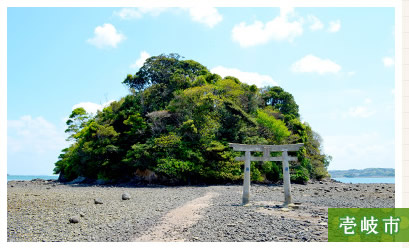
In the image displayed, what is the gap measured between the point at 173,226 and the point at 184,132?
17.4 m

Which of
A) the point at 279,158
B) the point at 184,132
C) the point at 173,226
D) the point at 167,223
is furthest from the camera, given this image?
the point at 184,132

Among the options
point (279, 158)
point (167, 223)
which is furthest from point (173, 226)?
point (279, 158)

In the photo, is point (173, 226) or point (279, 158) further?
point (279, 158)

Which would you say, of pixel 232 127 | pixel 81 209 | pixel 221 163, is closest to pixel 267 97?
pixel 232 127

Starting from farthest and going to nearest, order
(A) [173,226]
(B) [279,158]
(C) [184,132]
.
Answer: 1. (C) [184,132]
2. (B) [279,158]
3. (A) [173,226]

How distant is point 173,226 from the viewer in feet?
32.5

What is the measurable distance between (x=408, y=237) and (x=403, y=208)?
977 millimetres

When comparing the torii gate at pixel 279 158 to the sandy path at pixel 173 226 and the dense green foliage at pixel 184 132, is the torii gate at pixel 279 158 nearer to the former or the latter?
the sandy path at pixel 173 226

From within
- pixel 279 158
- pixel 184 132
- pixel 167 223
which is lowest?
pixel 167 223

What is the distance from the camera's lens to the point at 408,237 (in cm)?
754

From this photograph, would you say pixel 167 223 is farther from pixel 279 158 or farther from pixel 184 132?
pixel 184 132

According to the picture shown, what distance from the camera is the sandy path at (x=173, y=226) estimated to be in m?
8.61

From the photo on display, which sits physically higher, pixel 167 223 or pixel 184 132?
pixel 184 132

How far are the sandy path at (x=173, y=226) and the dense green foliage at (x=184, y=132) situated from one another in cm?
1316
